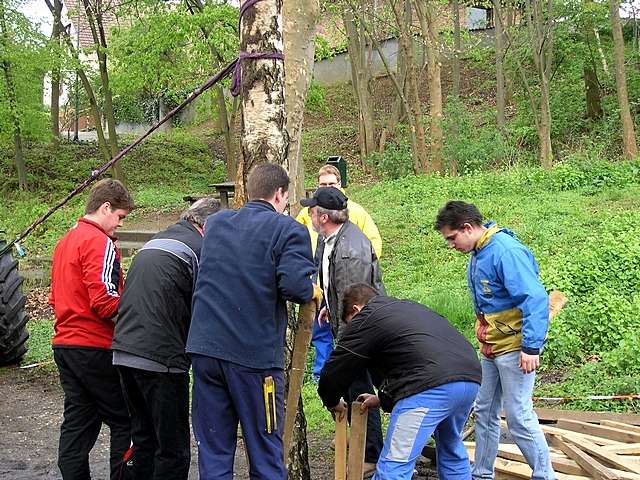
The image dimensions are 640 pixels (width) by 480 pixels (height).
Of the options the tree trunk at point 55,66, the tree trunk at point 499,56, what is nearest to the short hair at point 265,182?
the tree trunk at point 499,56

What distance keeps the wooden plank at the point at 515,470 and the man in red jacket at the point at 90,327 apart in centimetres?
242

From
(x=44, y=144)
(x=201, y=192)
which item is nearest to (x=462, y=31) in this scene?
(x=201, y=192)

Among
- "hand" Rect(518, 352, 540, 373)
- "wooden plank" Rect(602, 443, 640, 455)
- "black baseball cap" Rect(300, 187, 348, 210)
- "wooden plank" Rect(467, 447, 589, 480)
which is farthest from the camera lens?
"black baseball cap" Rect(300, 187, 348, 210)

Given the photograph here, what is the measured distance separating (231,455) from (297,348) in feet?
2.62

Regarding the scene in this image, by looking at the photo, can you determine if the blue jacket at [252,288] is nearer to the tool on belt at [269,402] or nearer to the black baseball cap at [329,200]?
the tool on belt at [269,402]

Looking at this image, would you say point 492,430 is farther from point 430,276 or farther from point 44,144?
point 44,144

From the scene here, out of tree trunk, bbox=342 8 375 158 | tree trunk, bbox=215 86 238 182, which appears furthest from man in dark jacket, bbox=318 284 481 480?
tree trunk, bbox=342 8 375 158

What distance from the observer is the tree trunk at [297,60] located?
233 inches

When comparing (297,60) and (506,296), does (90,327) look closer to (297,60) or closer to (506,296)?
(506,296)

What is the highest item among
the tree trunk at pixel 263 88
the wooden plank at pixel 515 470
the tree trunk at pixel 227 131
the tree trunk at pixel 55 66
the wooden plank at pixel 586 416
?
the tree trunk at pixel 55 66

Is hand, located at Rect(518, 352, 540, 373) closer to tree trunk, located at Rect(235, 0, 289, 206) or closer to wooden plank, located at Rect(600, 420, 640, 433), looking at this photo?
wooden plank, located at Rect(600, 420, 640, 433)

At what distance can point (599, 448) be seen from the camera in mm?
5355

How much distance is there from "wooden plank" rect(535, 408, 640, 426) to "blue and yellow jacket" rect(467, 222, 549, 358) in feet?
5.22

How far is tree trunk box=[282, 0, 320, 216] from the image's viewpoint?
5914 mm
